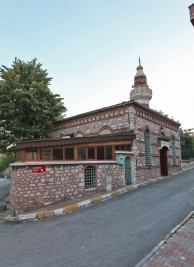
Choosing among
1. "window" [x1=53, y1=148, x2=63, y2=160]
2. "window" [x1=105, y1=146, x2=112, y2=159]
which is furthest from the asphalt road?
"window" [x1=105, y1=146, x2=112, y2=159]

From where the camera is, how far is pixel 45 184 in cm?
962

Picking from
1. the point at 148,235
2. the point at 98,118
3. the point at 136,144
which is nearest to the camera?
the point at 148,235

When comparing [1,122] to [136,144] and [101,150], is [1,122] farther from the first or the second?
[136,144]

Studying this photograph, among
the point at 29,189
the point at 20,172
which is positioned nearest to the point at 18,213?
the point at 29,189

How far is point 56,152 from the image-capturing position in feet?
38.0

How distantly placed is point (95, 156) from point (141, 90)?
1319cm

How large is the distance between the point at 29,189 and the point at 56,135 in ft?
40.3

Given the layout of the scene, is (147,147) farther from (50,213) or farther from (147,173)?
(50,213)

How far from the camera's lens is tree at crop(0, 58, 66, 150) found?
1720 cm

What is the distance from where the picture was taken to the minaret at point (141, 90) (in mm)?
23359

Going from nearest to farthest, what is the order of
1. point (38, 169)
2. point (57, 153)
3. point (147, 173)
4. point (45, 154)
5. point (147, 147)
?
point (38, 169)
point (45, 154)
point (57, 153)
point (147, 173)
point (147, 147)

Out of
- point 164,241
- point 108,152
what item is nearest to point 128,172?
point 108,152

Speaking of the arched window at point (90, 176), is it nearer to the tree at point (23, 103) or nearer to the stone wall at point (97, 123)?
the stone wall at point (97, 123)

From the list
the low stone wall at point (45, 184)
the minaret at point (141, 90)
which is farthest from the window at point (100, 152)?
the minaret at point (141, 90)
